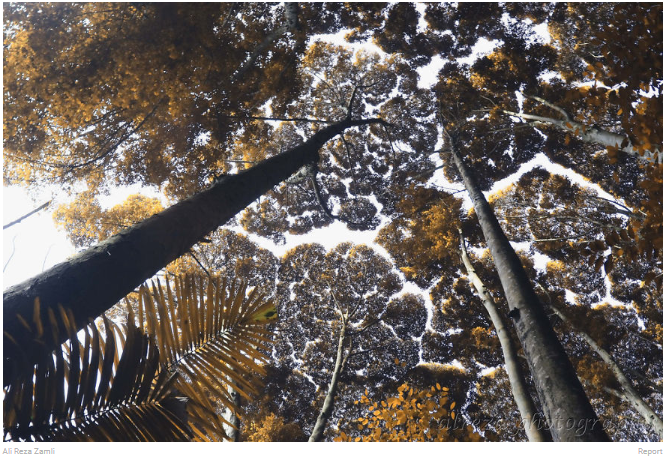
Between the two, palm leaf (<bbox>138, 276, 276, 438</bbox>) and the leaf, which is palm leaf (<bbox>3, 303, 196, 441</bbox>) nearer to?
palm leaf (<bbox>138, 276, 276, 438</bbox>)

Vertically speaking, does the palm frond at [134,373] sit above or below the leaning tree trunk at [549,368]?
below

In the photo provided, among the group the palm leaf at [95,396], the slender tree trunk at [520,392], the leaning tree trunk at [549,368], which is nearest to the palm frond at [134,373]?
the palm leaf at [95,396]

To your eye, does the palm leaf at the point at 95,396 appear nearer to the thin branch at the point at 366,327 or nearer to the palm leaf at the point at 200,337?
the palm leaf at the point at 200,337

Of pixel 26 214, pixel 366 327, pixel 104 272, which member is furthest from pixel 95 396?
pixel 366 327

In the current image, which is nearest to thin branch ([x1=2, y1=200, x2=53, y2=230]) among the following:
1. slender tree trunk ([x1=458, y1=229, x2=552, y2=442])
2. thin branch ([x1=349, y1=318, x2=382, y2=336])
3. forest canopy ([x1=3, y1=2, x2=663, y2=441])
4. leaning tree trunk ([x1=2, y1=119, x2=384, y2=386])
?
forest canopy ([x1=3, y1=2, x2=663, y2=441])

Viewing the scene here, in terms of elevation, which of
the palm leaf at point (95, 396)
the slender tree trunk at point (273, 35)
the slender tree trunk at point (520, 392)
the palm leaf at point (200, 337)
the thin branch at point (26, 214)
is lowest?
the palm leaf at point (95, 396)
